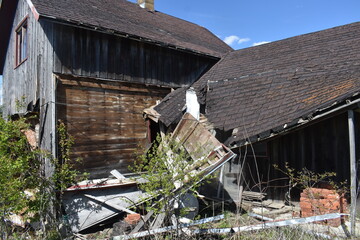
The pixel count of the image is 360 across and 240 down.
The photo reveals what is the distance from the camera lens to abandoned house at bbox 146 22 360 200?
6.60 metres

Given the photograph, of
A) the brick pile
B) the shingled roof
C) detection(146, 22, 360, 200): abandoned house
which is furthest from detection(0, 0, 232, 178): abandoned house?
the brick pile

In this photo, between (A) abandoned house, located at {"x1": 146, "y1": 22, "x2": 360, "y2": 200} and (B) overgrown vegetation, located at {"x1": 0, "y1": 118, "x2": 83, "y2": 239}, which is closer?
(B) overgrown vegetation, located at {"x1": 0, "y1": 118, "x2": 83, "y2": 239}

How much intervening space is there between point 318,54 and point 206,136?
550 centimetres

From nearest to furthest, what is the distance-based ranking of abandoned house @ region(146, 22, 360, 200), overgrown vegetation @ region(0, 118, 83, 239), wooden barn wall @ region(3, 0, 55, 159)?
overgrown vegetation @ region(0, 118, 83, 239) < abandoned house @ region(146, 22, 360, 200) < wooden barn wall @ region(3, 0, 55, 159)

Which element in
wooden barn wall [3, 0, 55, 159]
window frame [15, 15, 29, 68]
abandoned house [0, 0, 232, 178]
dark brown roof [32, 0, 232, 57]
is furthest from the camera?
window frame [15, 15, 29, 68]

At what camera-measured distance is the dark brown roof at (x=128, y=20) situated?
352 inches

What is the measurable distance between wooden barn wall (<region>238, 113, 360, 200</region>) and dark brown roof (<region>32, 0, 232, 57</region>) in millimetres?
5415

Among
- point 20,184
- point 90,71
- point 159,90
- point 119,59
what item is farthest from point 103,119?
point 20,184

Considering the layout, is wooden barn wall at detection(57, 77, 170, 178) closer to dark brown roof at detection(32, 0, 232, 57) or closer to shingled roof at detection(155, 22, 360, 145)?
shingled roof at detection(155, 22, 360, 145)

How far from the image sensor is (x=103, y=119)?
943 cm

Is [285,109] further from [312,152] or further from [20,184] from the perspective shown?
[20,184]

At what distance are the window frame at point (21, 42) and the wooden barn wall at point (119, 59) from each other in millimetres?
2058

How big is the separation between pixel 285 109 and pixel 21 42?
9.26 metres

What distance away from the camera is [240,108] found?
28.3 ft
